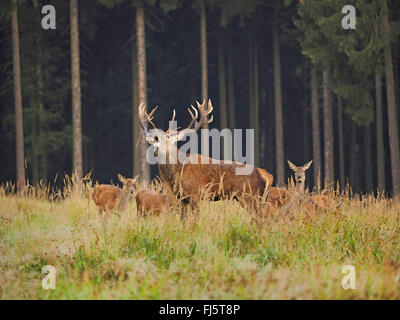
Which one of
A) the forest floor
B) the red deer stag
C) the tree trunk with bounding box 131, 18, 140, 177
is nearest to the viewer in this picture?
the forest floor

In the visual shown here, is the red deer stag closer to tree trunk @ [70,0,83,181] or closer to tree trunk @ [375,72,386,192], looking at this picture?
tree trunk @ [70,0,83,181]

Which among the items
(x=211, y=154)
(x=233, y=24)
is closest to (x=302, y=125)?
(x=233, y=24)

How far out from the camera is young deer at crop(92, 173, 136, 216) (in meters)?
10.5

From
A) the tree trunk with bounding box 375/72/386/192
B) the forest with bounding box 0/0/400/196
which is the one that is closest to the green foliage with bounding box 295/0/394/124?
the forest with bounding box 0/0/400/196

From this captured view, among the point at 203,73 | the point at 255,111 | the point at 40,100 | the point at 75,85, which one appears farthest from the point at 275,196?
the point at 40,100

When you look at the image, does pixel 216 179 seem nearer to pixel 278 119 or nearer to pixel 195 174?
pixel 195 174

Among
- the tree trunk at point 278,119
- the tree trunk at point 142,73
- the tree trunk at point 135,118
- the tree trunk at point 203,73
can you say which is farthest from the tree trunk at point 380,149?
the tree trunk at point 135,118

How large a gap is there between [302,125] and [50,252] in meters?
28.0

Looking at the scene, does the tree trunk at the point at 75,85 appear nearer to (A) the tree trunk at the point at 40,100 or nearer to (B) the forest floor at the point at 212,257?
(A) the tree trunk at the point at 40,100

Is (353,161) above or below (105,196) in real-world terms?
below

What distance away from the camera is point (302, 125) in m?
33.2

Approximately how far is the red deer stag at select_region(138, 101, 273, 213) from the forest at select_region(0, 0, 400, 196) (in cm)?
427

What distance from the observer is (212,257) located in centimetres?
625

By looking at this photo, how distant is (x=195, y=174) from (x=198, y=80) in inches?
986
